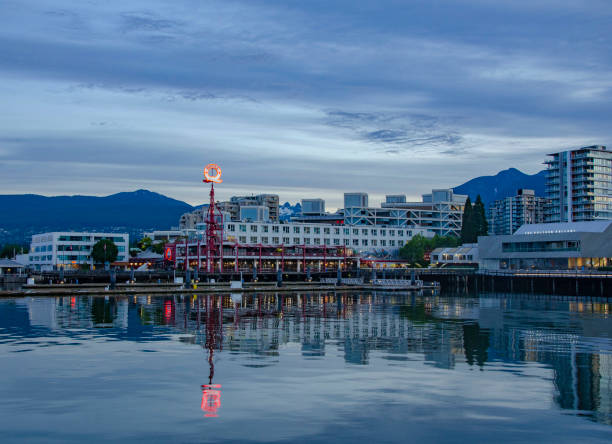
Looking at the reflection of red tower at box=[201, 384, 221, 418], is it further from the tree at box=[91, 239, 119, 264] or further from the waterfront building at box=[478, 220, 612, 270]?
the tree at box=[91, 239, 119, 264]

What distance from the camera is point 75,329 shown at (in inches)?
2183

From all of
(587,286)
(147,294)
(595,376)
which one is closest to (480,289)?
(587,286)

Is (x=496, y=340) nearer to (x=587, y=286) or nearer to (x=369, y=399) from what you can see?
(x=369, y=399)

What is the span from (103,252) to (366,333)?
149903 mm

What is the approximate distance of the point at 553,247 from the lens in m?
153

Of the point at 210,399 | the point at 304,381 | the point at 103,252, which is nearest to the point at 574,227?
the point at 103,252

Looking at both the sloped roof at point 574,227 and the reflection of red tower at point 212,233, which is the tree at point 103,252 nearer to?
the reflection of red tower at point 212,233

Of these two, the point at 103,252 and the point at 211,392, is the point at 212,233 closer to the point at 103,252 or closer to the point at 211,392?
the point at 103,252

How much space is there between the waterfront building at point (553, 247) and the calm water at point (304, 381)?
3663 inches

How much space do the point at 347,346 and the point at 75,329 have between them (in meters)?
24.1

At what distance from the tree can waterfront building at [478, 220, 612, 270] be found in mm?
100939

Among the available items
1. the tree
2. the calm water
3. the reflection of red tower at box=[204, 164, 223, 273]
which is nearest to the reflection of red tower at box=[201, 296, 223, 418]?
the calm water

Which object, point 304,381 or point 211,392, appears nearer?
point 211,392

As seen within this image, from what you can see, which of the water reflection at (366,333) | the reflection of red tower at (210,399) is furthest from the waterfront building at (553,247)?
the reflection of red tower at (210,399)
